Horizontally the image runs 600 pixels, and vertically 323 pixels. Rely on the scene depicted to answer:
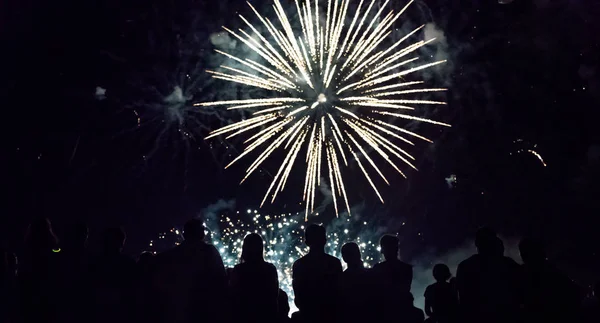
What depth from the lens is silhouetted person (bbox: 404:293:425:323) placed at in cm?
564

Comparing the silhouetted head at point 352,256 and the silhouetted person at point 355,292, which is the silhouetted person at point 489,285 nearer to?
the silhouetted person at point 355,292

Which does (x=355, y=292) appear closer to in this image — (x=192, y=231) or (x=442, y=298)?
(x=442, y=298)

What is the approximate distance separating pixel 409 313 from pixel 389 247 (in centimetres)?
89

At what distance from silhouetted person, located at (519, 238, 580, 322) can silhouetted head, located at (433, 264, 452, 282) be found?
123cm

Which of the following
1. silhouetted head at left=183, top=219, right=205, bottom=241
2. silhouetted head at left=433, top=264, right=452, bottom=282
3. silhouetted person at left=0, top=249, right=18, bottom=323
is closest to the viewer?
silhouetted person at left=0, top=249, right=18, bottom=323

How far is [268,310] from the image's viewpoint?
514 centimetres

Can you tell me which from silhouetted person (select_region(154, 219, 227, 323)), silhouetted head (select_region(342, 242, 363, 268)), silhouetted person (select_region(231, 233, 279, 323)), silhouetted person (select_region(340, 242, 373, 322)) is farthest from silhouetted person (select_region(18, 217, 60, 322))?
silhouetted head (select_region(342, 242, 363, 268))

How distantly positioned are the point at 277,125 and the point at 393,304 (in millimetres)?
8308

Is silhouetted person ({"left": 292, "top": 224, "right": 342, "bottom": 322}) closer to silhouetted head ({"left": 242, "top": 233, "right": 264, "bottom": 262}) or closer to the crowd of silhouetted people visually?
the crowd of silhouetted people

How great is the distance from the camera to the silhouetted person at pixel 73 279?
4938 millimetres

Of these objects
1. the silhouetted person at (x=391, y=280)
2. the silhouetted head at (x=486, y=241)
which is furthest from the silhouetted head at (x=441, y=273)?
the silhouetted head at (x=486, y=241)

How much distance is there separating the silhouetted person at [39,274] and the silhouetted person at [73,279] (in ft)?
0.24

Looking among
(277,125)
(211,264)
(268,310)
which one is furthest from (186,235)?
(277,125)

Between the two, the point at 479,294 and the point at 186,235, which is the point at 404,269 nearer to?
the point at 479,294
